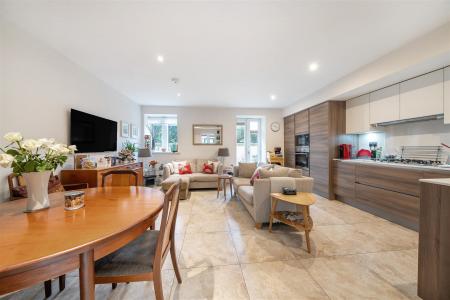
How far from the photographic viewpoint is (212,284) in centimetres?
151

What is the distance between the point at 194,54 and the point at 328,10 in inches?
64.3

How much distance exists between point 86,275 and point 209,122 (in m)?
5.32

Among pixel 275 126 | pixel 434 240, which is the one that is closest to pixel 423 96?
pixel 434 240

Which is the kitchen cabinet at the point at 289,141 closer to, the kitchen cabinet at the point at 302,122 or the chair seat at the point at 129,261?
the kitchen cabinet at the point at 302,122

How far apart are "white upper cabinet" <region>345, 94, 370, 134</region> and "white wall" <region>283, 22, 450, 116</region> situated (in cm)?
15

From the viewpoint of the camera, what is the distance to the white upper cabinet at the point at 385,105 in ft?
9.27

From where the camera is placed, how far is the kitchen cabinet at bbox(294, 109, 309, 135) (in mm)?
4719

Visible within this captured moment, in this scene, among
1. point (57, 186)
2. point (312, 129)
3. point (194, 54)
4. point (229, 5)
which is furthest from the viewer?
point (312, 129)

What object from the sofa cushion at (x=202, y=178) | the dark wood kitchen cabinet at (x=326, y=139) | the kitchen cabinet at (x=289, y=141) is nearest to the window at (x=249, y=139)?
the kitchen cabinet at (x=289, y=141)

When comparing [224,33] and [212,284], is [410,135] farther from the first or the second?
[212,284]

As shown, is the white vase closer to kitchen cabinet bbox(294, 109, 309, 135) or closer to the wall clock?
kitchen cabinet bbox(294, 109, 309, 135)

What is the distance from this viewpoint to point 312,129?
14.5 feet

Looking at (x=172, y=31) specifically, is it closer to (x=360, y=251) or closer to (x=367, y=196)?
(x=360, y=251)

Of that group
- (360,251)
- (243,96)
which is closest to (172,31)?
(243,96)
